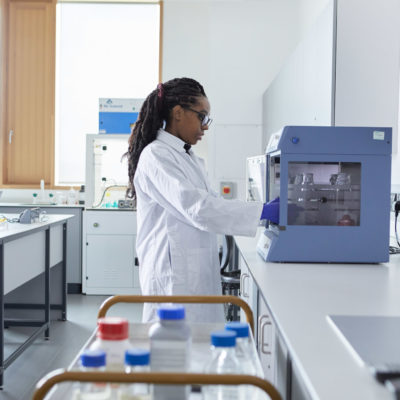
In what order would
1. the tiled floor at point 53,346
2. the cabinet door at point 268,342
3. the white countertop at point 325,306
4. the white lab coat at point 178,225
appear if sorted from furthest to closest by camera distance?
the tiled floor at point 53,346, the white lab coat at point 178,225, the cabinet door at point 268,342, the white countertop at point 325,306

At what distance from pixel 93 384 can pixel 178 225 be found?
0.93 meters

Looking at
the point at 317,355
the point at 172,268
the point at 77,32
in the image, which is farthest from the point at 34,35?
the point at 317,355

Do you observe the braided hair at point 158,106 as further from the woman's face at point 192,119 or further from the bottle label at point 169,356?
the bottle label at point 169,356

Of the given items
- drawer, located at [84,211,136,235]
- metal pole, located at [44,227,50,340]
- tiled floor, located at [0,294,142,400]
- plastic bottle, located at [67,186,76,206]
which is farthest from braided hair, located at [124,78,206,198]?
plastic bottle, located at [67,186,76,206]

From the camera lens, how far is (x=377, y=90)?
2.42 meters

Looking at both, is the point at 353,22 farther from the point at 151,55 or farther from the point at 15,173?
the point at 15,173

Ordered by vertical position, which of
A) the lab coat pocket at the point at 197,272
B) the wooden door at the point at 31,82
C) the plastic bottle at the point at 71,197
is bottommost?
the lab coat pocket at the point at 197,272

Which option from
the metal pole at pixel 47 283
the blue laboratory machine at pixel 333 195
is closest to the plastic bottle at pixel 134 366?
the blue laboratory machine at pixel 333 195

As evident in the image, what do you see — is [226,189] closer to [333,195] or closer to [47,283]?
[47,283]

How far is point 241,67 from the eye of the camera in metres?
4.85

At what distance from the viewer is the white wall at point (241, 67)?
4.83 metres

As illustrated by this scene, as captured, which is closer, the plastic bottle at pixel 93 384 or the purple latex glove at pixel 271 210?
the plastic bottle at pixel 93 384

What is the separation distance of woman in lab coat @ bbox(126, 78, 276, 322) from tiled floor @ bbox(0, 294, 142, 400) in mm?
1190

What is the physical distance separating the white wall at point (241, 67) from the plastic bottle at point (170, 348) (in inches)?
162
